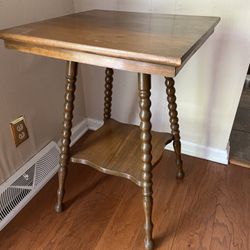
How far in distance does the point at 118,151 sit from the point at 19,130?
0.40 metres

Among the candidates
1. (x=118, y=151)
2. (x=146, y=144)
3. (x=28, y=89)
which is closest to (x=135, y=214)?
(x=118, y=151)

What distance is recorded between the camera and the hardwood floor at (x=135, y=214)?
2.99 ft

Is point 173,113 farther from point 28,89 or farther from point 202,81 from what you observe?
point 28,89

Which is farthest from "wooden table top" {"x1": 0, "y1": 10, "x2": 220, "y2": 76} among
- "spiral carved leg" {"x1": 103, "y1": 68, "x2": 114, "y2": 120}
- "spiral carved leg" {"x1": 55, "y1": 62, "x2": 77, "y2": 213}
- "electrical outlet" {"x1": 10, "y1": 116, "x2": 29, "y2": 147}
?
"electrical outlet" {"x1": 10, "y1": 116, "x2": 29, "y2": 147}

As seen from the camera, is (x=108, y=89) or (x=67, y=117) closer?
(x=67, y=117)

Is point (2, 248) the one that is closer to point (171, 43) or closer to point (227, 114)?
point (171, 43)

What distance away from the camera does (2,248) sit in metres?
0.89

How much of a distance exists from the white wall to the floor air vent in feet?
1.25

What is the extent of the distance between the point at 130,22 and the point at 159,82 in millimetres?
420

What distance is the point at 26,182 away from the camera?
3.51ft

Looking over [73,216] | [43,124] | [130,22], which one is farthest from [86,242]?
[130,22]

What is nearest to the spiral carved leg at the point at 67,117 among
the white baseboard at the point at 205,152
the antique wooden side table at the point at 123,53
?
the antique wooden side table at the point at 123,53

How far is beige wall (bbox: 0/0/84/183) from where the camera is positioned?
91 cm

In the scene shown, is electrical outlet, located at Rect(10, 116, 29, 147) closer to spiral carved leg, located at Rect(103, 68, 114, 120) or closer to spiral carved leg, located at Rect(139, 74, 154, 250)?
spiral carved leg, located at Rect(103, 68, 114, 120)
